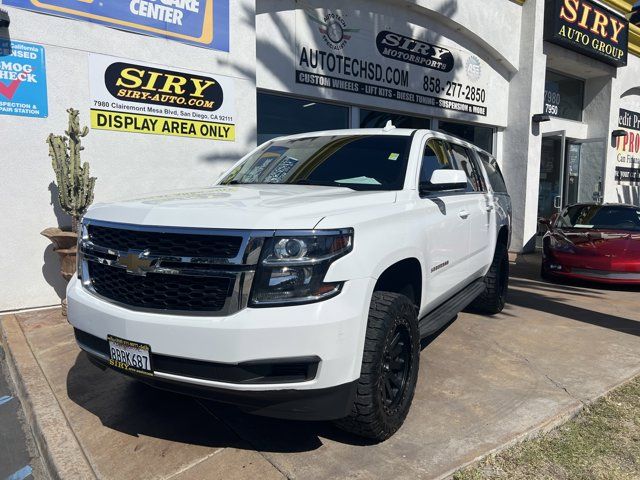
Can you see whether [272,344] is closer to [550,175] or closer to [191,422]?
[191,422]

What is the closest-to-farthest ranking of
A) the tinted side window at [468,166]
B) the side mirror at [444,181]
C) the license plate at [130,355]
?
the license plate at [130,355]
the side mirror at [444,181]
the tinted side window at [468,166]

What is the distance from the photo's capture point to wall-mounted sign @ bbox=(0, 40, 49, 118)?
548 centimetres

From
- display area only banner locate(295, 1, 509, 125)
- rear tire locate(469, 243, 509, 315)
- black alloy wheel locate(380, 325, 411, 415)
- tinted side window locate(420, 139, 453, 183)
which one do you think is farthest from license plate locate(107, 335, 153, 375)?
display area only banner locate(295, 1, 509, 125)

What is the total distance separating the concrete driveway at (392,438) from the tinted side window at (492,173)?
1719 millimetres

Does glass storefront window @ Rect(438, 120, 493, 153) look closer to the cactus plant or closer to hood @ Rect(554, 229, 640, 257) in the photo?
hood @ Rect(554, 229, 640, 257)

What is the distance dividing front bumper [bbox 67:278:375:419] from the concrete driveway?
51cm

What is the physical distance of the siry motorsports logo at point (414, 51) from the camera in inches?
378

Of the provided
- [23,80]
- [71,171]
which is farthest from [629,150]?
[23,80]

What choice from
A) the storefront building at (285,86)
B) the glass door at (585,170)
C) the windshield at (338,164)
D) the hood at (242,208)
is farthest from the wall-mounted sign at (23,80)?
the glass door at (585,170)

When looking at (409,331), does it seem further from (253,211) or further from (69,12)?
(69,12)

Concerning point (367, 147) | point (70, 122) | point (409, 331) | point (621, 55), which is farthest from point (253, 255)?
point (621, 55)

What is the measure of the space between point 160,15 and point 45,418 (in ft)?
17.1

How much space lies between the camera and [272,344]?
2.31m

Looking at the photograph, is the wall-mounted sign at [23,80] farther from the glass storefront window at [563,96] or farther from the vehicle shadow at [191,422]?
the glass storefront window at [563,96]
